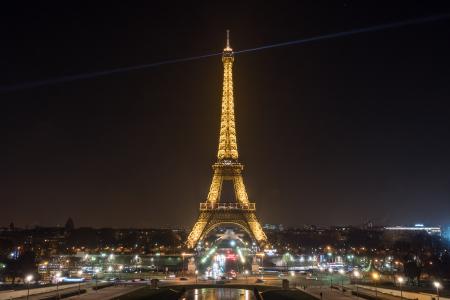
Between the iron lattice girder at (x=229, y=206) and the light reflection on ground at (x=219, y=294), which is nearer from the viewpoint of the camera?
the light reflection on ground at (x=219, y=294)

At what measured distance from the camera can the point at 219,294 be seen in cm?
3916

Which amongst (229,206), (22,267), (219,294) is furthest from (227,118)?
(219,294)

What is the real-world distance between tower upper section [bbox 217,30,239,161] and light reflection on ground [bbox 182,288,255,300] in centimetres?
3494

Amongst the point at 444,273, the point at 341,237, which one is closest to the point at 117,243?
the point at 341,237

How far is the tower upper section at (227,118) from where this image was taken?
3009 inches

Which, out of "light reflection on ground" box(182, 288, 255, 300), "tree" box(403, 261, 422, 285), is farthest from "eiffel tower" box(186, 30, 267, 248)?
"light reflection on ground" box(182, 288, 255, 300)

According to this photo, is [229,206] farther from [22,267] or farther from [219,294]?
[219,294]

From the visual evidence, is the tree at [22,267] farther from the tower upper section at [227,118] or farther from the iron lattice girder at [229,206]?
the tower upper section at [227,118]

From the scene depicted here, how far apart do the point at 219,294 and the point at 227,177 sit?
126ft

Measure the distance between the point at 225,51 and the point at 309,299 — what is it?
48.0 metres

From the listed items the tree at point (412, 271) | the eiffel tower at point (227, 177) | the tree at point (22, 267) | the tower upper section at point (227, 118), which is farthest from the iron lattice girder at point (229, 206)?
the tree at point (412, 271)

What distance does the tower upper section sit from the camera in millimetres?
76438

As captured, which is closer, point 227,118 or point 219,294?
point 219,294

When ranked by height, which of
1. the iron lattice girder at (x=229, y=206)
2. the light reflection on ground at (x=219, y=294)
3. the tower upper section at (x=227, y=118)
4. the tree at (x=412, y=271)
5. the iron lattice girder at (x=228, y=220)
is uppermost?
the tower upper section at (x=227, y=118)
